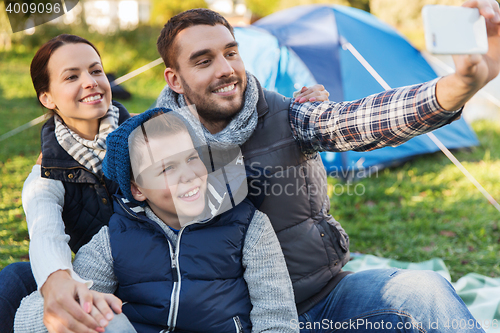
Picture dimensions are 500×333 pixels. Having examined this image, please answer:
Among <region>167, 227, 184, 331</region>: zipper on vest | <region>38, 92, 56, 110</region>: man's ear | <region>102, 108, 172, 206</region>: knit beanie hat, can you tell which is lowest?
<region>167, 227, 184, 331</region>: zipper on vest

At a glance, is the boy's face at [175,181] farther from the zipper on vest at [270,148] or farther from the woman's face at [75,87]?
the woman's face at [75,87]

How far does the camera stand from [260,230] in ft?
4.99

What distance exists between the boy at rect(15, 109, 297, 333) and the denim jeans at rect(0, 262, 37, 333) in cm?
29

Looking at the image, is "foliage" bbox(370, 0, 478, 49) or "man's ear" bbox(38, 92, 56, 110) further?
"foliage" bbox(370, 0, 478, 49)

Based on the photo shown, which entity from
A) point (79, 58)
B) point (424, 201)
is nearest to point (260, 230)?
point (79, 58)

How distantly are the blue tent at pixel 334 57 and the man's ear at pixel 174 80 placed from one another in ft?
7.45

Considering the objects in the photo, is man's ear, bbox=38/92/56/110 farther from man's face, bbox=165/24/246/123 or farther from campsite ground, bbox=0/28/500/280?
campsite ground, bbox=0/28/500/280

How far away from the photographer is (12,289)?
1.65m

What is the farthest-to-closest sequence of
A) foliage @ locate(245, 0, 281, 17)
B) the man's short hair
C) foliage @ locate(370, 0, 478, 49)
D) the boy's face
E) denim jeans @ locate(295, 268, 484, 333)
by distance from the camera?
foliage @ locate(245, 0, 281, 17) → foliage @ locate(370, 0, 478, 49) → the man's short hair → the boy's face → denim jeans @ locate(295, 268, 484, 333)

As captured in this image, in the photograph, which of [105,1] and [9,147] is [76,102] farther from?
[105,1]

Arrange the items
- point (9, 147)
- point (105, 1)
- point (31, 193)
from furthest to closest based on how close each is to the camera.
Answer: point (105, 1), point (9, 147), point (31, 193)

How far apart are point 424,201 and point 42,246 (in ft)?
10.8

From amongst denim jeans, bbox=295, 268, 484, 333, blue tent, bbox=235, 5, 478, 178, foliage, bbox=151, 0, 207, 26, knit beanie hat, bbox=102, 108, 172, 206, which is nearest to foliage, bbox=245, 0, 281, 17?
foliage, bbox=151, 0, 207, 26

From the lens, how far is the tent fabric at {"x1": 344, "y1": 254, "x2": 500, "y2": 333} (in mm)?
2273
